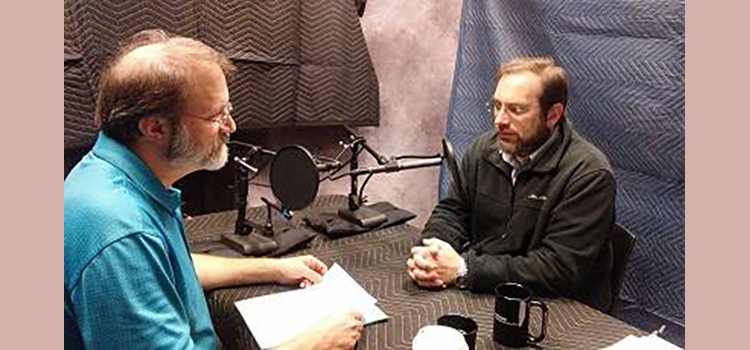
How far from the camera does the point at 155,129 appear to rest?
145 centimetres

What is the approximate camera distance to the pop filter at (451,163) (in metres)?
2.10

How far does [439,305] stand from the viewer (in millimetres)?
1835

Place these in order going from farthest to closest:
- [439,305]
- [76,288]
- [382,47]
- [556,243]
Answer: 1. [382,47]
2. [556,243]
3. [439,305]
4. [76,288]

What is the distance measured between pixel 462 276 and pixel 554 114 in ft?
2.32

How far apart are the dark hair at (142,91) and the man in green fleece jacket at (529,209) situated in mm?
836

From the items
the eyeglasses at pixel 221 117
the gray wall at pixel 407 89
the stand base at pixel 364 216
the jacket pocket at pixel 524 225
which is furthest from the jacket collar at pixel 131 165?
the gray wall at pixel 407 89

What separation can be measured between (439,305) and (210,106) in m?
0.79

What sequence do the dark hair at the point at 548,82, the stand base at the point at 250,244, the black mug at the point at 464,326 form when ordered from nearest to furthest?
the black mug at the point at 464,326 < the stand base at the point at 250,244 < the dark hair at the point at 548,82

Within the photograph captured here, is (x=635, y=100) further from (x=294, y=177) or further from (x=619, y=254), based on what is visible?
(x=294, y=177)

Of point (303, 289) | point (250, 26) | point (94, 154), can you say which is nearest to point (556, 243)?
point (303, 289)

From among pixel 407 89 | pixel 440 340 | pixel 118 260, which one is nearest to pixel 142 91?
pixel 118 260

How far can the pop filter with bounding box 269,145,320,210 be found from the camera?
2.06m

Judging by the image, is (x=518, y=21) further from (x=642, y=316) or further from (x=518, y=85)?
(x=642, y=316)

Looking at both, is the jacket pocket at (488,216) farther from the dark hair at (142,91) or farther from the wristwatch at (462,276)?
the dark hair at (142,91)
